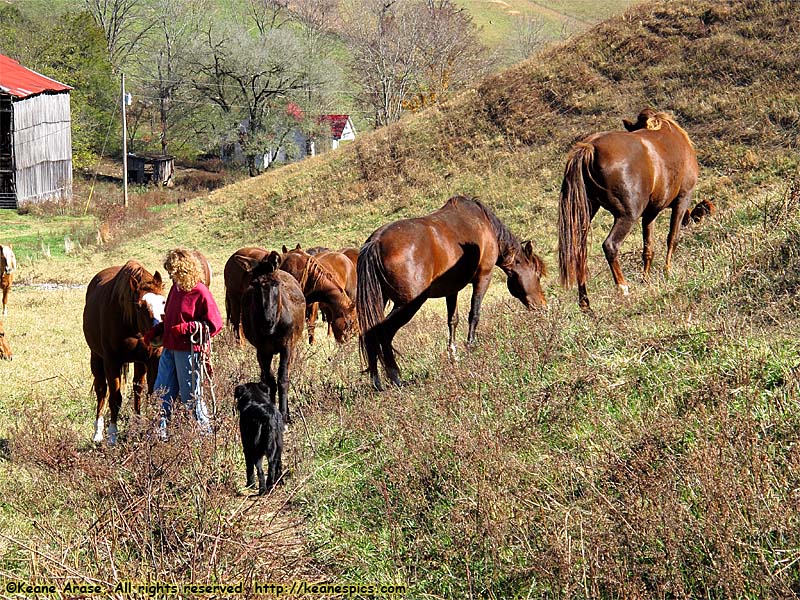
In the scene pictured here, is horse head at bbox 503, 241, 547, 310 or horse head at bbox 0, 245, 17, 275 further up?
horse head at bbox 503, 241, 547, 310

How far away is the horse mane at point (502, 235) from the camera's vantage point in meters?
10.1

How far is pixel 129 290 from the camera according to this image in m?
8.14

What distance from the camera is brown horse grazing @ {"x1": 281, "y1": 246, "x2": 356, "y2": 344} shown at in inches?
445

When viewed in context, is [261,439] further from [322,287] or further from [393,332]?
[322,287]

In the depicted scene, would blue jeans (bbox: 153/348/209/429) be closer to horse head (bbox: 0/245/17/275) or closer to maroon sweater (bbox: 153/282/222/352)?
maroon sweater (bbox: 153/282/222/352)

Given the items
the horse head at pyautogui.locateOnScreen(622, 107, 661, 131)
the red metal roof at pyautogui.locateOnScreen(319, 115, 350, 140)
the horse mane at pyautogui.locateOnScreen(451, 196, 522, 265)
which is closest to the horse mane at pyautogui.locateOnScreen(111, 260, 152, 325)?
the horse mane at pyautogui.locateOnScreen(451, 196, 522, 265)

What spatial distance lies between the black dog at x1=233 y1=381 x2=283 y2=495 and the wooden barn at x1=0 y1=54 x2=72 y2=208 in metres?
41.6

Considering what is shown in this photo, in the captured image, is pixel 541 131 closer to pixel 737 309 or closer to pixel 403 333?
pixel 403 333

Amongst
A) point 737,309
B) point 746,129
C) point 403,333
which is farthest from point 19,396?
point 746,129

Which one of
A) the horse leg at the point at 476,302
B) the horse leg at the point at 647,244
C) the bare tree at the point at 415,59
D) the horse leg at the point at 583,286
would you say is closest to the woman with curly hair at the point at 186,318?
the horse leg at the point at 476,302

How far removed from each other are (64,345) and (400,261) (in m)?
7.73

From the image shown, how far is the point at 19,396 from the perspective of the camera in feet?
34.1

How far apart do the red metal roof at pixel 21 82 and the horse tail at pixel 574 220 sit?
39.7m

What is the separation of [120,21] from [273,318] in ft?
278
